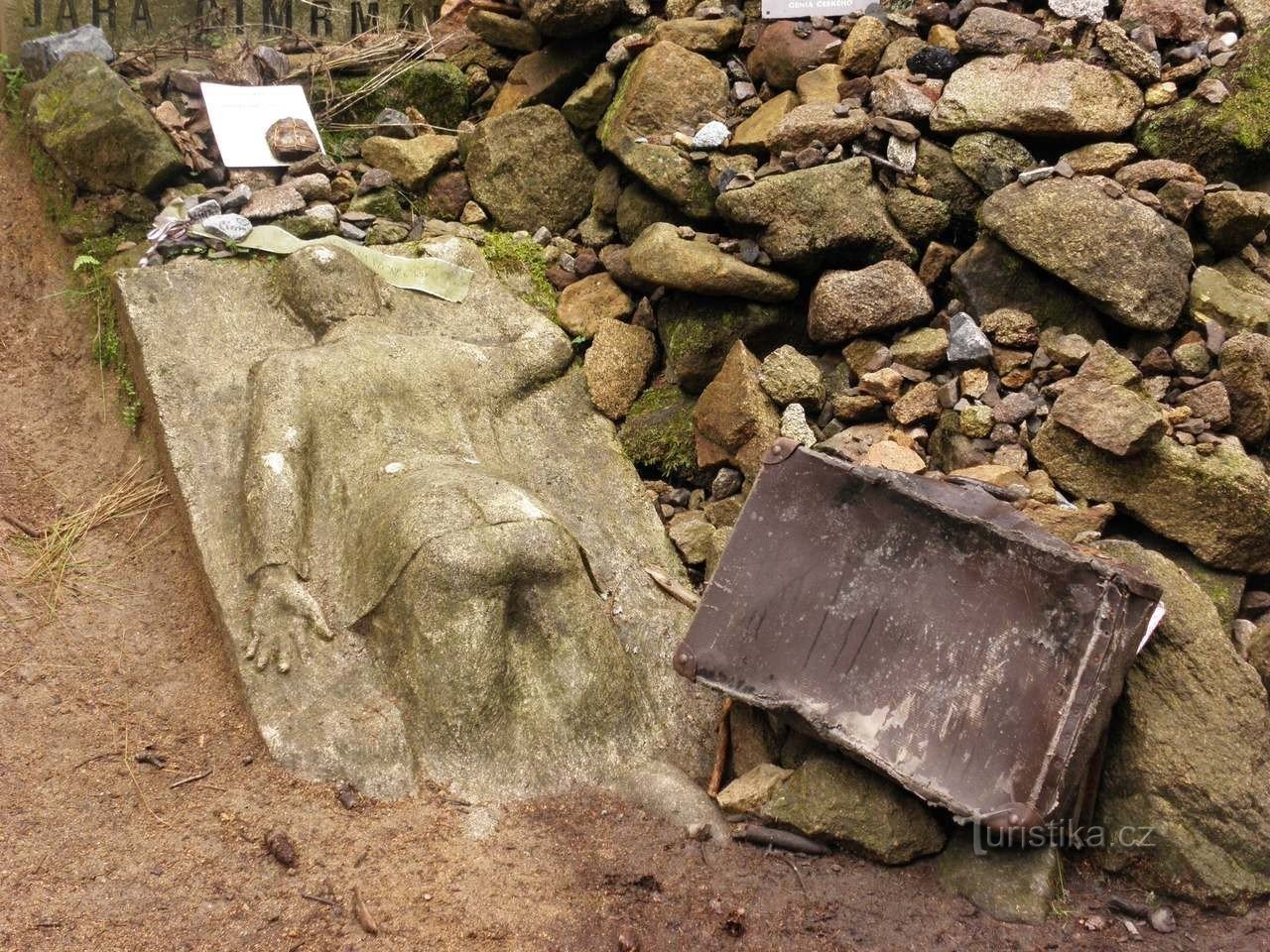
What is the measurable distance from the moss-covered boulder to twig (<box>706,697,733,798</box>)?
3205 millimetres

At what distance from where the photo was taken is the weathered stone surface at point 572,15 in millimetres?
6750

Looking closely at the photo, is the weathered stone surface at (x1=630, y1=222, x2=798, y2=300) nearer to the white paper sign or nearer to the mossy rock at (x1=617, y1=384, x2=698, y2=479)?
the mossy rock at (x1=617, y1=384, x2=698, y2=479)

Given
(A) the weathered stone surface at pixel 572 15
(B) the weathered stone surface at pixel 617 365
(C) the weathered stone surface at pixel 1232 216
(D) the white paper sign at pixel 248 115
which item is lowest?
(B) the weathered stone surface at pixel 617 365

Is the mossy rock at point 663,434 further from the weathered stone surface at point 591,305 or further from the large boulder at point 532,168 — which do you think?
the large boulder at point 532,168

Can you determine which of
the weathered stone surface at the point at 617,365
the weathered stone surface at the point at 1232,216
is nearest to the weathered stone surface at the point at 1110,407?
the weathered stone surface at the point at 1232,216

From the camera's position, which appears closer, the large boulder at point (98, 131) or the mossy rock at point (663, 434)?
the mossy rock at point (663, 434)

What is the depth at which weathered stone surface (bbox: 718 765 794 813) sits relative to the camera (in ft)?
13.9

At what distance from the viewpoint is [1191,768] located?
3.86m

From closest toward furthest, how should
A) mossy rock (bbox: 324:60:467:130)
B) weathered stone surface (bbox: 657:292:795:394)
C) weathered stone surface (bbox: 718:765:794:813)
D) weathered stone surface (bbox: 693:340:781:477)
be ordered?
weathered stone surface (bbox: 718:765:794:813) → weathered stone surface (bbox: 693:340:781:477) → weathered stone surface (bbox: 657:292:795:394) → mossy rock (bbox: 324:60:467:130)

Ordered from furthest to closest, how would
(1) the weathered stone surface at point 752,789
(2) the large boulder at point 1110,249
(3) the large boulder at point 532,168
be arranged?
(3) the large boulder at point 532,168 → (2) the large boulder at point 1110,249 → (1) the weathered stone surface at point 752,789

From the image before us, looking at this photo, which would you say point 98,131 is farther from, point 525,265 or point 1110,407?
point 1110,407

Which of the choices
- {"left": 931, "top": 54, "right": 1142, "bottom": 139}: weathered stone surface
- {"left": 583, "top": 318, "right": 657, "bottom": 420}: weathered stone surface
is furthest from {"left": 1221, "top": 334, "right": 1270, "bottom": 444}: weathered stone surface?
{"left": 583, "top": 318, "right": 657, "bottom": 420}: weathered stone surface

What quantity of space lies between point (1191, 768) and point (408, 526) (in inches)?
110

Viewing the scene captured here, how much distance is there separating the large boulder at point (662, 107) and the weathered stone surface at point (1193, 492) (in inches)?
101
